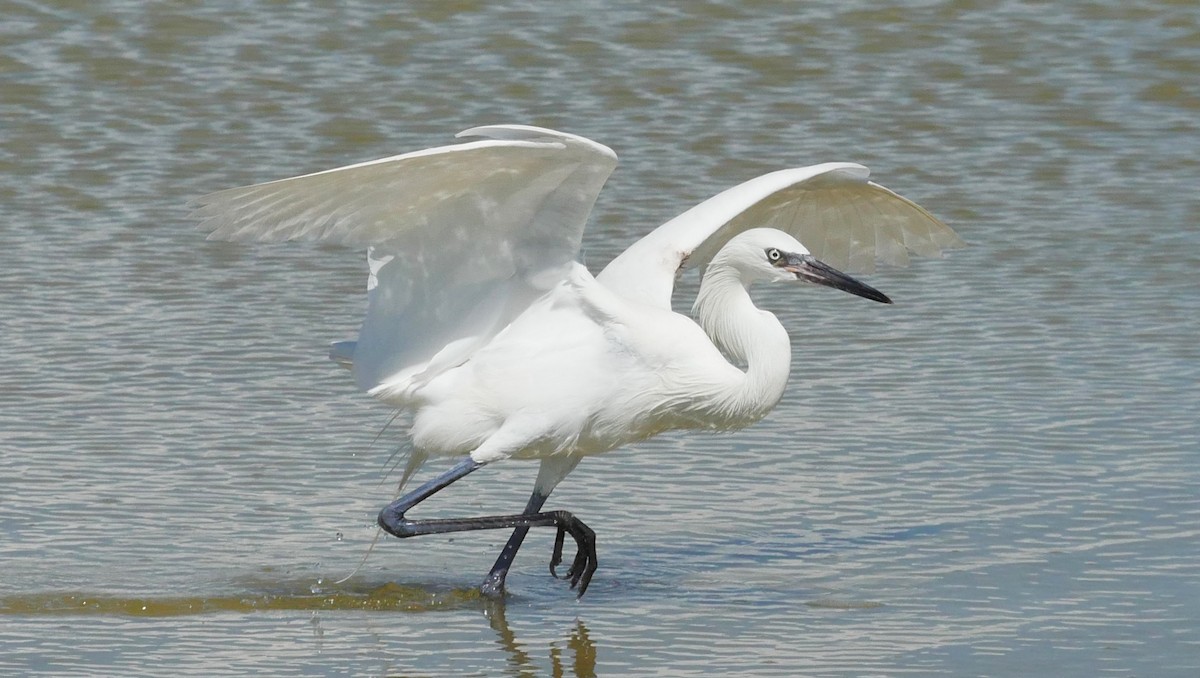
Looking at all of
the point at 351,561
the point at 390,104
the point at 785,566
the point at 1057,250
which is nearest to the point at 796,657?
the point at 785,566

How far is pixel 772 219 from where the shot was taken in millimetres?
7164

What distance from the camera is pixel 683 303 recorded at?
911 centimetres

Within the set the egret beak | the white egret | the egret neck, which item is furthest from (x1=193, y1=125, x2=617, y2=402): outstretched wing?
the egret beak

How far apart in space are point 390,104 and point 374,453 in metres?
5.34

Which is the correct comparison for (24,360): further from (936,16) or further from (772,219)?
(936,16)

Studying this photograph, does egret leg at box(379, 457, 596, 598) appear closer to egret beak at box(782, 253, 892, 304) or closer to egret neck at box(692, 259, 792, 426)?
egret neck at box(692, 259, 792, 426)

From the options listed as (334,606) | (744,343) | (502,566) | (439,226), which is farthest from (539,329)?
(334,606)

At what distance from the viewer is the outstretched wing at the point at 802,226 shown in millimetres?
6332

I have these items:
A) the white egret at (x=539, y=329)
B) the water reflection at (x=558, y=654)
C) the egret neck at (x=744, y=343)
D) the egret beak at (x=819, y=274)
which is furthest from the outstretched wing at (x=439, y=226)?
the water reflection at (x=558, y=654)

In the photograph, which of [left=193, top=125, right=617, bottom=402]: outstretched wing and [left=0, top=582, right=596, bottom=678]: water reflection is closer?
[left=193, top=125, right=617, bottom=402]: outstretched wing

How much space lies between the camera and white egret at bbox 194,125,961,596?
566 centimetres

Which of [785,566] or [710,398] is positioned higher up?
[710,398]

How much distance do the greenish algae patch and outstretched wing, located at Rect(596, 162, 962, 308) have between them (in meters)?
1.11

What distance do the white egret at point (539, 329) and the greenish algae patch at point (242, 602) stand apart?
184 mm
